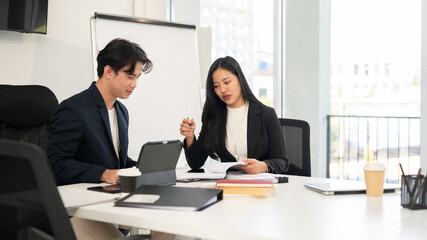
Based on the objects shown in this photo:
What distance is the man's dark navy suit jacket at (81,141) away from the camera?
1861 mm

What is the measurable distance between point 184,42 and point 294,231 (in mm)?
2796

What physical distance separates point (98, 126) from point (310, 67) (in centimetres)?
207

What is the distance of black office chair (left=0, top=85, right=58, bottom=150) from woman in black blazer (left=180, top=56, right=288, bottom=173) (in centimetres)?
79

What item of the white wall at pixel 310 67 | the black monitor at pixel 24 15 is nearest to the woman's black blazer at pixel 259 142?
the white wall at pixel 310 67

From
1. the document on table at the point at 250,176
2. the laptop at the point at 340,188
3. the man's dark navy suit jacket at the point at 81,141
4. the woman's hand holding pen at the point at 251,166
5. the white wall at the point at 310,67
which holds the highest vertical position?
the white wall at the point at 310,67

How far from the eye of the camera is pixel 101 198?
1.55 meters

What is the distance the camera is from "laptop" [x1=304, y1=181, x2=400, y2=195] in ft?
5.49

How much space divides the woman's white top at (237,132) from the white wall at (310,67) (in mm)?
1229

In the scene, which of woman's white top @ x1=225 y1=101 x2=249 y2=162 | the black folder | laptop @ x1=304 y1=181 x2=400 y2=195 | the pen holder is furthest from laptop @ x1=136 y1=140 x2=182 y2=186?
the pen holder

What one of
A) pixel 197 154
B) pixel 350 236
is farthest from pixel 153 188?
pixel 197 154

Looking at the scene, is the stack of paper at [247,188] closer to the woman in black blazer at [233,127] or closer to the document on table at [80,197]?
the document on table at [80,197]

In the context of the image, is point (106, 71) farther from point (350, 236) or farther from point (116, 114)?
point (350, 236)

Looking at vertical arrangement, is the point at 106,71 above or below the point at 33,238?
above

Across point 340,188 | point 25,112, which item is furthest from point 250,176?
point 25,112
